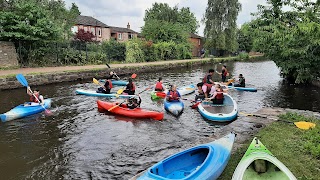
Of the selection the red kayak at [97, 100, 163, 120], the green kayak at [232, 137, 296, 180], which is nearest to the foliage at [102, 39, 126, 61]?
the red kayak at [97, 100, 163, 120]

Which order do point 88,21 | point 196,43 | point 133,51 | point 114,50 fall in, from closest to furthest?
point 114,50, point 133,51, point 88,21, point 196,43

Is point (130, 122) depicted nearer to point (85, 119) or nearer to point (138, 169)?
point (85, 119)

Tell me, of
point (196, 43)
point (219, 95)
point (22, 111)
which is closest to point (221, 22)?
point (196, 43)

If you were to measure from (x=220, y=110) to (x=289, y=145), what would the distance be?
444 cm

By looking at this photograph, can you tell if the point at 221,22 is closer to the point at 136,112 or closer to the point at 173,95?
the point at 173,95

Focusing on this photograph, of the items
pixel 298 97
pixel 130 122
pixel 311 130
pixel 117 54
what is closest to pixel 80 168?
pixel 130 122

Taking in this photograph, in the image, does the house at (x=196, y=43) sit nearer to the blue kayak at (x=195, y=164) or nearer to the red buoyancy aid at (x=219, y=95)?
the red buoyancy aid at (x=219, y=95)

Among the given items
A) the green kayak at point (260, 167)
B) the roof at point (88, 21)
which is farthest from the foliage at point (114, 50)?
the green kayak at point (260, 167)

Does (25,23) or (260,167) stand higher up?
(25,23)

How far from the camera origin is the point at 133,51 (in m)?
30.6

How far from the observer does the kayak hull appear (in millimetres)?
9672

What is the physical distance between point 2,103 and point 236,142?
1152 cm

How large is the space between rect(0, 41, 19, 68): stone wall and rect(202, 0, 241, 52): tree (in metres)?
30.8

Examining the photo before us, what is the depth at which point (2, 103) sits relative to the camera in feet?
42.4
